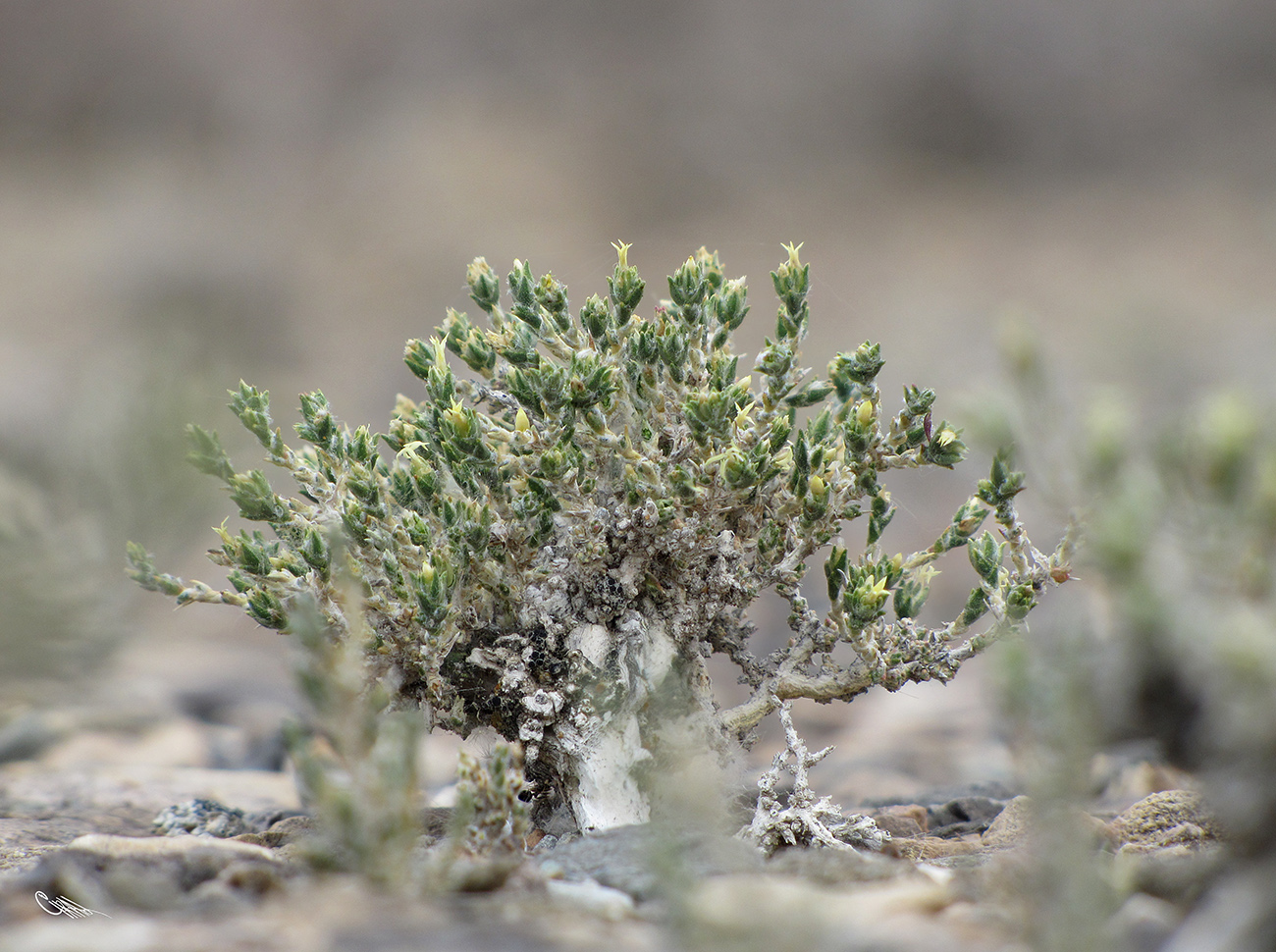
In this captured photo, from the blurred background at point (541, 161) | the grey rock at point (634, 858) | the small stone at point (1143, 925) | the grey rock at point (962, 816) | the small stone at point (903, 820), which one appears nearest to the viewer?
the small stone at point (1143, 925)

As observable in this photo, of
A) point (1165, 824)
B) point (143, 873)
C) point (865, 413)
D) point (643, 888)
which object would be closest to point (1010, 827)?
point (1165, 824)

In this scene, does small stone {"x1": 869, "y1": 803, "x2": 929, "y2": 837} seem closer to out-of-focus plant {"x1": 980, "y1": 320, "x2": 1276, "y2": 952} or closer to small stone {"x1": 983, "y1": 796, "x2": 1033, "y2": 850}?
small stone {"x1": 983, "y1": 796, "x2": 1033, "y2": 850}

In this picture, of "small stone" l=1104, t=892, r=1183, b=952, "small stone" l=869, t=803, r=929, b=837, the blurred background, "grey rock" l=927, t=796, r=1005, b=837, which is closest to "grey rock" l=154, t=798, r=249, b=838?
"small stone" l=869, t=803, r=929, b=837

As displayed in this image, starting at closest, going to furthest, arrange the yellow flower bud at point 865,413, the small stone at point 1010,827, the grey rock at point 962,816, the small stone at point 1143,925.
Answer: the small stone at point 1143,925 < the yellow flower bud at point 865,413 < the small stone at point 1010,827 < the grey rock at point 962,816

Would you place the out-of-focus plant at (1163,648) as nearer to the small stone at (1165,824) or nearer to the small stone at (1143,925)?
the small stone at (1143,925)

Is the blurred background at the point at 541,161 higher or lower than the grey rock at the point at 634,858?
higher

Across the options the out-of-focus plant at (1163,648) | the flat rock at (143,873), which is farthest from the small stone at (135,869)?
the out-of-focus plant at (1163,648)

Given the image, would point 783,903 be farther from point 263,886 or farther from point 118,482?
point 118,482

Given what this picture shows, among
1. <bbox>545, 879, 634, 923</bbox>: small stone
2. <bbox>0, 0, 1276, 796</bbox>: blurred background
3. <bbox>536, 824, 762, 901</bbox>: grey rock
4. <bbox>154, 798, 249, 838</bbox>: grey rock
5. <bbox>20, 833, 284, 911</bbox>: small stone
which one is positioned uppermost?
<bbox>0, 0, 1276, 796</bbox>: blurred background
